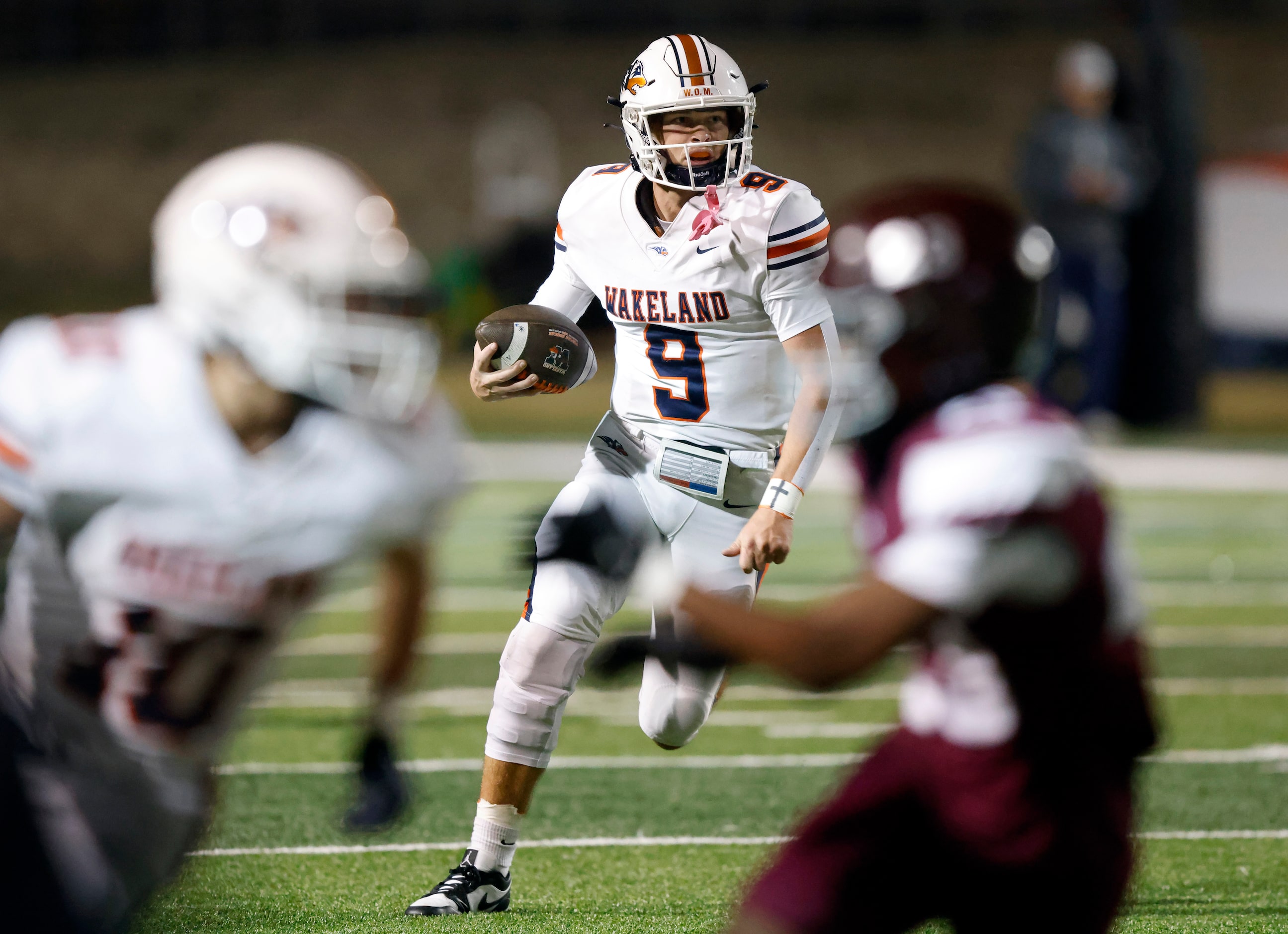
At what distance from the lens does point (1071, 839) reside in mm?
2215

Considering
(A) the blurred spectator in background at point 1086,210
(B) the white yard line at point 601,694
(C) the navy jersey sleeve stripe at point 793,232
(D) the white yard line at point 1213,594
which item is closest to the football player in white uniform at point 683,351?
(C) the navy jersey sleeve stripe at point 793,232

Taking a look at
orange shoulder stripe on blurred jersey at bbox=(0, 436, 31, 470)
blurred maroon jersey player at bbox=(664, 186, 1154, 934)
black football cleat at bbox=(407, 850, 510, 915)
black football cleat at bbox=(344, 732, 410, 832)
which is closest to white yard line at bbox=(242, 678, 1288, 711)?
black football cleat at bbox=(407, 850, 510, 915)

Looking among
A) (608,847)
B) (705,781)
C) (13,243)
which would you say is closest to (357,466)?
(608,847)

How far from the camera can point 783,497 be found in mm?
3613

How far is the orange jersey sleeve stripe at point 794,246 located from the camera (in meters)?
3.87

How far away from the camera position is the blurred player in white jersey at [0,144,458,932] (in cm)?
220

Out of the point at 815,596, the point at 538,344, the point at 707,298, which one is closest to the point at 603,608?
the point at 538,344

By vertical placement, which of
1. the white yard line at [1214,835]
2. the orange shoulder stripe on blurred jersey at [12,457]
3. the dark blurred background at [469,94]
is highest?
the orange shoulder stripe on blurred jersey at [12,457]

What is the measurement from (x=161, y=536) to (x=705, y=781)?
300cm

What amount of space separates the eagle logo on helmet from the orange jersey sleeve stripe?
17.8 inches

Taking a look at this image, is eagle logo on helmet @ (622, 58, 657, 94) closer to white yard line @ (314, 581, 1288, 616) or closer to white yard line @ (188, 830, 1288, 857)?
white yard line @ (188, 830, 1288, 857)

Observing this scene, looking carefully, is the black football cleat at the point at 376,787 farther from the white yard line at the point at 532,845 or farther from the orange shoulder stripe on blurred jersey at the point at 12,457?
the white yard line at the point at 532,845

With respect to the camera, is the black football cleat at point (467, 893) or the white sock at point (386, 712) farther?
the black football cleat at point (467, 893)

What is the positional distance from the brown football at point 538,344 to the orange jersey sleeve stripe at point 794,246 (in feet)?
1.47
